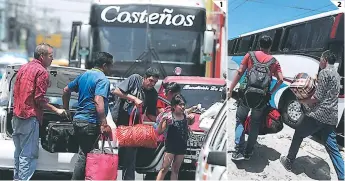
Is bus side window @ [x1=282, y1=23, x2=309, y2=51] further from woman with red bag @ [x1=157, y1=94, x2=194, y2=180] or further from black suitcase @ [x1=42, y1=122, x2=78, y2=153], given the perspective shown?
black suitcase @ [x1=42, y1=122, x2=78, y2=153]

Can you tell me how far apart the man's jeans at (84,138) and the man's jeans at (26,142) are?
0.48 metres

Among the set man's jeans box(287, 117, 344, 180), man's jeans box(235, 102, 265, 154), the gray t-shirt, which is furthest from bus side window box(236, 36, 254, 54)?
man's jeans box(287, 117, 344, 180)

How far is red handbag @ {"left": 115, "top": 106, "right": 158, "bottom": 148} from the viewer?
5.57 m

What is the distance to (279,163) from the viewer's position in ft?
11.7

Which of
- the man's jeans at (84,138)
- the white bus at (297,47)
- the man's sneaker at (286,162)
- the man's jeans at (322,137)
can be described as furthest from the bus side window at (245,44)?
the man's jeans at (84,138)

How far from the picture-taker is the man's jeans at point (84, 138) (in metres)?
5.45

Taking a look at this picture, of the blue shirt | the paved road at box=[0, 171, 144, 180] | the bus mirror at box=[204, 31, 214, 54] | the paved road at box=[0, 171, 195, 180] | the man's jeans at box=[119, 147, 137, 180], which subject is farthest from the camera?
the bus mirror at box=[204, 31, 214, 54]

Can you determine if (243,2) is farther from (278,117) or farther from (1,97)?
(1,97)

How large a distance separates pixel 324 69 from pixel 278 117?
0.42 m

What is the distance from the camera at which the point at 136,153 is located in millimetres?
6082

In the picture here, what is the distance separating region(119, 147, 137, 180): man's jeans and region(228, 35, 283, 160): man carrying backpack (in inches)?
91.5

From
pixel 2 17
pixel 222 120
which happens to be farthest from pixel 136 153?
pixel 2 17

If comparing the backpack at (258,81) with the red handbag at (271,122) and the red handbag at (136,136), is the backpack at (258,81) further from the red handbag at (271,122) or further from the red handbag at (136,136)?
the red handbag at (136,136)

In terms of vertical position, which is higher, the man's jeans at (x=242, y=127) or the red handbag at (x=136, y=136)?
the man's jeans at (x=242, y=127)
